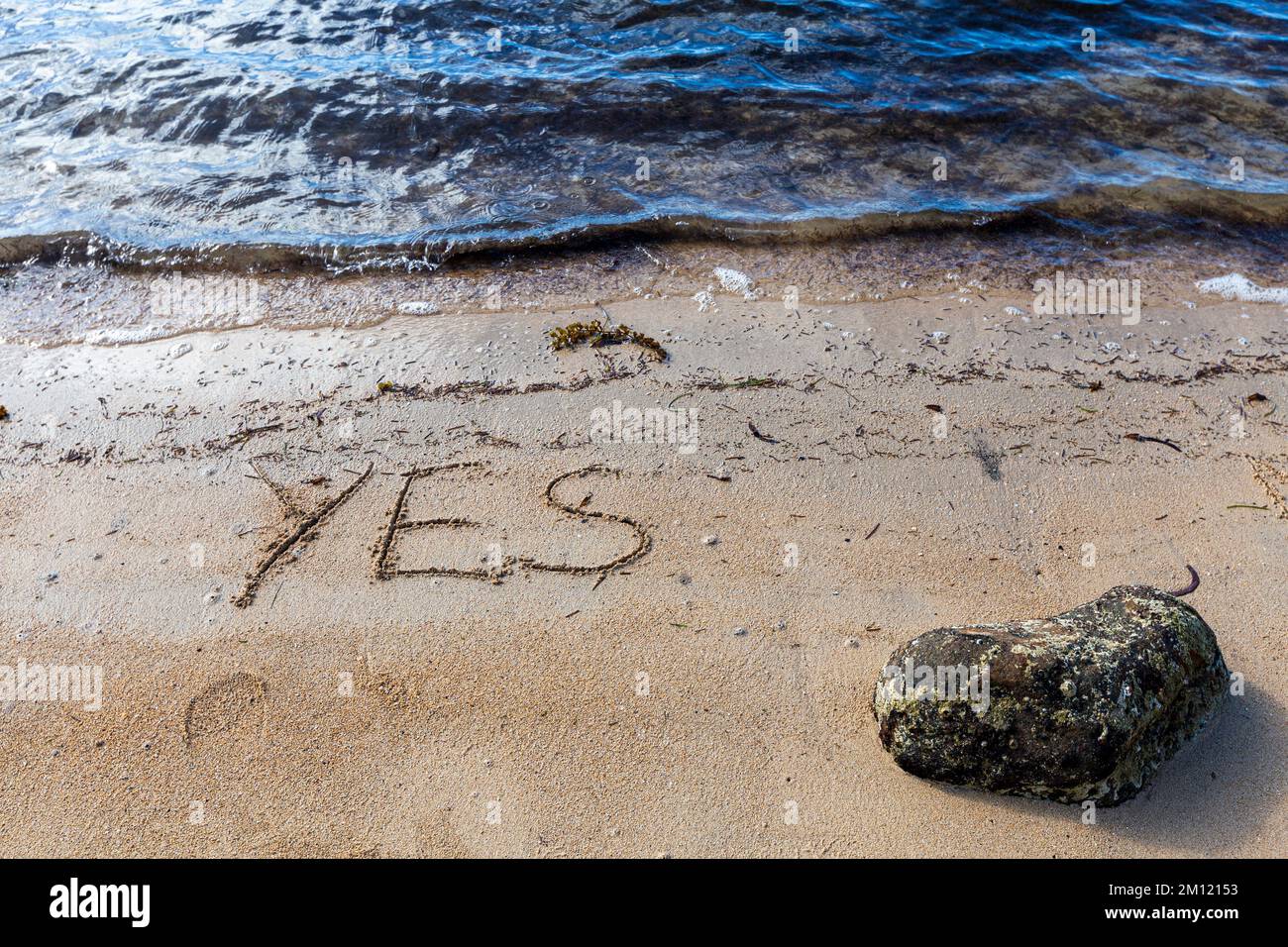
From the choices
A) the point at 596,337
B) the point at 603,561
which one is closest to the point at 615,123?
the point at 596,337

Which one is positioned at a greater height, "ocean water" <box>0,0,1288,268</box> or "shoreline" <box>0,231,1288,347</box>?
"ocean water" <box>0,0,1288,268</box>

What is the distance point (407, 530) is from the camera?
14.8ft

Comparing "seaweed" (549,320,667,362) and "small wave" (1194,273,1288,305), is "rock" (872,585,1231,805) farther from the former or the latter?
"small wave" (1194,273,1288,305)

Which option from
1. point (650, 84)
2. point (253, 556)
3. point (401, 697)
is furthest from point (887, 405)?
point (650, 84)

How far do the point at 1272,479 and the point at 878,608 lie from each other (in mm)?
2495

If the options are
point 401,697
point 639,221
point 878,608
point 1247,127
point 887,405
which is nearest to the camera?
point 401,697

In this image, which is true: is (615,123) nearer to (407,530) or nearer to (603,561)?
(407,530)

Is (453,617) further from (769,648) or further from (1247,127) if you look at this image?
(1247,127)

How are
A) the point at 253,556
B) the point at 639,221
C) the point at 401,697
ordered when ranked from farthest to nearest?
1. the point at 639,221
2. the point at 253,556
3. the point at 401,697

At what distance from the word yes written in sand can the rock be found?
5.14ft

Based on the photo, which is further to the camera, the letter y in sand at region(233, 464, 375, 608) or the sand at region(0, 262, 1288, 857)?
the letter y in sand at region(233, 464, 375, 608)

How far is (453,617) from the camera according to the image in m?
4.07

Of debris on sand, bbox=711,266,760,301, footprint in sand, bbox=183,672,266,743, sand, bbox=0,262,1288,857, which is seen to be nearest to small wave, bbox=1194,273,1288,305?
sand, bbox=0,262,1288,857

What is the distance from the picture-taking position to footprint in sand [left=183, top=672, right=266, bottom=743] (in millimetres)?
3625
